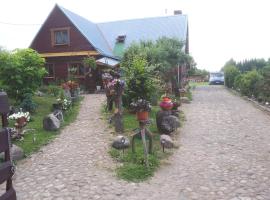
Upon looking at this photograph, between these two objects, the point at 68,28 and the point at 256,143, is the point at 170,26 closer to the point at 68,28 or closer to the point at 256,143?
the point at 68,28

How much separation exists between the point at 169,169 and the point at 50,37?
21168 millimetres

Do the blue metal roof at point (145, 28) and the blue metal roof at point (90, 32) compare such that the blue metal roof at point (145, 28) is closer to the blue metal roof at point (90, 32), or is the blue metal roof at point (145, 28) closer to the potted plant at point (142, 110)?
the blue metal roof at point (90, 32)

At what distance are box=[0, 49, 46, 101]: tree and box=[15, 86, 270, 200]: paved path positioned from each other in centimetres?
369

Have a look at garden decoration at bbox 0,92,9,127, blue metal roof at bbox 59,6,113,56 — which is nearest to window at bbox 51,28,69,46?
blue metal roof at bbox 59,6,113,56

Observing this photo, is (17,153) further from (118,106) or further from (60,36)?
Answer: (60,36)

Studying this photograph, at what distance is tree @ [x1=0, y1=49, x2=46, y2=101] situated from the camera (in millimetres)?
14616

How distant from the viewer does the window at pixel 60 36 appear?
26609 mm

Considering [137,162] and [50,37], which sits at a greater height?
[50,37]

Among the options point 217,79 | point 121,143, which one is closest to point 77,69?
point 121,143

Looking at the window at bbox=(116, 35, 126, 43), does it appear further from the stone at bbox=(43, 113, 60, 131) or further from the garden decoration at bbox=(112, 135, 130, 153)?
the garden decoration at bbox=(112, 135, 130, 153)

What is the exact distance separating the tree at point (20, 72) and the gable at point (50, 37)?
10726mm

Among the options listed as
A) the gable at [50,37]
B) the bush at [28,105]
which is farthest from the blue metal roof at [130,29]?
the bush at [28,105]

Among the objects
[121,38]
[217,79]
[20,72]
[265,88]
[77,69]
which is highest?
[121,38]

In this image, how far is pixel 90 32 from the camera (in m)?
28.3
